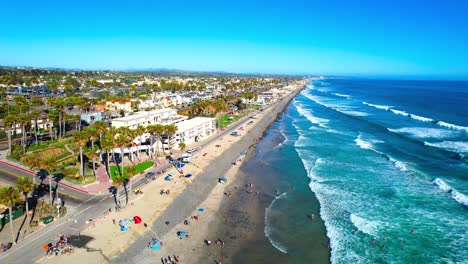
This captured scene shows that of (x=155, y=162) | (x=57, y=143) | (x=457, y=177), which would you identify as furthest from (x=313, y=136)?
(x=57, y=143)

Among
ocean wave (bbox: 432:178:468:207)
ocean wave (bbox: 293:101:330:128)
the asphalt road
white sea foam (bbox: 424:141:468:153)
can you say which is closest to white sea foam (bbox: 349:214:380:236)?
ocean wave (bbox: 432:178:468:207)

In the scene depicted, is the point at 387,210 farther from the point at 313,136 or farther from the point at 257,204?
the point at 313,136

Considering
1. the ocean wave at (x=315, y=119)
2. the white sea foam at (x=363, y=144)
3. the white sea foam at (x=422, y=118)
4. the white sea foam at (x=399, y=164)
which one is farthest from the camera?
the white sea foam at (x=422, y=118)

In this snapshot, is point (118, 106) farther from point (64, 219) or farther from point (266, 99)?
point (266, 99)

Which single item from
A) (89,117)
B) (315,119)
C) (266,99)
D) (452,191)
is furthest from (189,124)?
(266,99)

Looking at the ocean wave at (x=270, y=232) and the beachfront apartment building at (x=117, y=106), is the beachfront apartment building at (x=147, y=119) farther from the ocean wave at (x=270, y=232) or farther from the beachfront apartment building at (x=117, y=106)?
the ocean wave at (x=270, y=232)

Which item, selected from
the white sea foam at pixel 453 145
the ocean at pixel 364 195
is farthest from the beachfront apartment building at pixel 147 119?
the white sea foam at pixel 453 145
